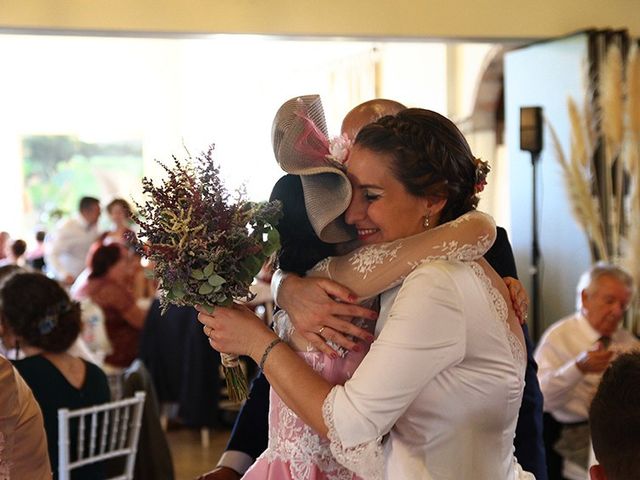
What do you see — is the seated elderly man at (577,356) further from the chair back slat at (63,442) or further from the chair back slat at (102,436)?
the chair back slat at (63,442)

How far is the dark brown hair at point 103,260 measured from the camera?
601 centimetres

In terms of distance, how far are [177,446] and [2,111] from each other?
34.4 feet

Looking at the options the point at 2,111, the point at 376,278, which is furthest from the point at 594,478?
the point at 2,111

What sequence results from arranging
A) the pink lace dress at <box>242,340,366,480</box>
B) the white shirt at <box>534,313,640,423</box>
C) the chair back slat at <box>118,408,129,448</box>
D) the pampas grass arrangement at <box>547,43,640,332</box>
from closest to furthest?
the pink lace dress at <box>242,340,366,480</box>
the chair back slat at <box>118,408,129,448</box>
the white shirt at <box>534,313,640,423</box>
the pampas grass arrangement at <box>547,43,640,332</box>

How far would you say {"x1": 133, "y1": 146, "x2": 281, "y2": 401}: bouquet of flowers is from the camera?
1655mm

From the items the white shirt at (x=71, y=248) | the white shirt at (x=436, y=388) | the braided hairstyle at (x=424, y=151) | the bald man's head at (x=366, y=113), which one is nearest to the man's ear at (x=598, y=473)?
the white shirt at (x=436, y=388)

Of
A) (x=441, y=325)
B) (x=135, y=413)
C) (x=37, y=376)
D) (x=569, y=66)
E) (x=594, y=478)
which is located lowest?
(x=135, y=413)

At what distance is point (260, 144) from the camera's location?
14.8 metres

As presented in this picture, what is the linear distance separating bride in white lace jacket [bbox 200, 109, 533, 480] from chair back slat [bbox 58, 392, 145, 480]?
1771mm

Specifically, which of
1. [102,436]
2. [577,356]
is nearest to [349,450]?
[102,436]

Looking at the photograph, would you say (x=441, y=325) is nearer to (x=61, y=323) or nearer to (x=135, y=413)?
(x=61, y=323)

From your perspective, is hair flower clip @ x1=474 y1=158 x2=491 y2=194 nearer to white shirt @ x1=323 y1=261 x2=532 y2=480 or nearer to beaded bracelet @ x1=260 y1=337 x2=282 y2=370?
white shirt @ x1=323 y1=261 x2=532 y2=480

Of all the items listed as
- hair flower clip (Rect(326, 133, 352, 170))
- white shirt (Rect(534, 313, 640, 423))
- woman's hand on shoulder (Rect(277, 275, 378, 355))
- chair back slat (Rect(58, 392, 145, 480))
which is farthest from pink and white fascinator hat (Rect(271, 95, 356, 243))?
white shirt (Rect(534, 313, 640, 423))

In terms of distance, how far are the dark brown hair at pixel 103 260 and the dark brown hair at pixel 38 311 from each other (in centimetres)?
265
